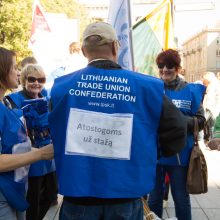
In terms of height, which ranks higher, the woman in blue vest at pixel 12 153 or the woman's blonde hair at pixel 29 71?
the woman's blonde hair at pixel 29 71

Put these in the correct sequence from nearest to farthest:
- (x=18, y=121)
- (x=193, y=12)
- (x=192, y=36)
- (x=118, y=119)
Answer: (x=118, y=119) → (x=18, y=121) → (x=193, y=12) → (x=192, y=36)

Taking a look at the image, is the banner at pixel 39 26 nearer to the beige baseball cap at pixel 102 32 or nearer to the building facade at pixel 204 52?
the beige baseball cap at pixel 102 32

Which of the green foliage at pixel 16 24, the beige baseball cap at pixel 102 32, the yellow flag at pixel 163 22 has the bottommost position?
the beige baseball cap at pixel 102 32

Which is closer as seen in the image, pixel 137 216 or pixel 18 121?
pixel 137 216

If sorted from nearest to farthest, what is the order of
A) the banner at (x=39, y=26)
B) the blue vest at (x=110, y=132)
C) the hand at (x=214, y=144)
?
the blue vest at (x=110, y=132)
the hand at (x=214, y=144)
the banner at (x=39, y=26)

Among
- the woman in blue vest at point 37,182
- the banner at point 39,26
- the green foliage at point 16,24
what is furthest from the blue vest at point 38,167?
the green foliage at point 16,24

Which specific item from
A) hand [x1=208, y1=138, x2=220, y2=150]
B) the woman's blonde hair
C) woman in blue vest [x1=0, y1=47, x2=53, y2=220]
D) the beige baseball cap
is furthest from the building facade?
the beige baseball cap

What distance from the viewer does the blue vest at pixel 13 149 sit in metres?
2.40

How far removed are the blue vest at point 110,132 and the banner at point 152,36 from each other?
3.07m

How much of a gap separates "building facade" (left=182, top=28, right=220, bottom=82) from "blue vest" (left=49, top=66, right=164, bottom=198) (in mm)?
83988

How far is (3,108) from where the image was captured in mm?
2416

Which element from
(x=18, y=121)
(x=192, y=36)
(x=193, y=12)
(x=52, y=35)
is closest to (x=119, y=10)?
(x=18, y=121)

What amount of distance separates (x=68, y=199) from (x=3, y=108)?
65cm

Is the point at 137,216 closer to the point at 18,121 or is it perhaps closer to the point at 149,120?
the point at 149,120
